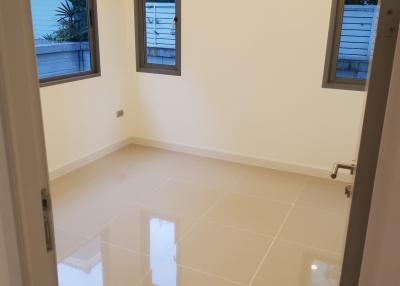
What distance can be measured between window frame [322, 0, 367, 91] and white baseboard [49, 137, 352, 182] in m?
0.86

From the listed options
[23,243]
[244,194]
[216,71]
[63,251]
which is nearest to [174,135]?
[216,71]

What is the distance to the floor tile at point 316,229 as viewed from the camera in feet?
9.39

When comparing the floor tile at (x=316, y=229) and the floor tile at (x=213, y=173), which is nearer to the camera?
the floor tile at (x=316, y=229)

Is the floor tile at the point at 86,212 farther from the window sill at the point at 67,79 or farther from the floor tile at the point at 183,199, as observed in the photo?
the window sill at the point at 67,79

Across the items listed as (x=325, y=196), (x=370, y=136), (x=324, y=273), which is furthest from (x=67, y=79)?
(x=370, y=136)

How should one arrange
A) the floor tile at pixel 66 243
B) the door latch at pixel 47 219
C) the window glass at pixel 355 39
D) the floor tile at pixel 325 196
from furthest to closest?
the window glass at pixel 355 39
the floor tile at pixel 325 196
the floor tile at pixel 66 243
the door latch at pixel 47 219

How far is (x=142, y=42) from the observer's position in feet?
15.0

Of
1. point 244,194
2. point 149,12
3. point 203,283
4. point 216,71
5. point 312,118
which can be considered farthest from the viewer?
point 149,12

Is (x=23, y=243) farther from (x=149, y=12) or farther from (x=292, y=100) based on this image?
(x=149, y=12)

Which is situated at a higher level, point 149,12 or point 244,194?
point 149,12

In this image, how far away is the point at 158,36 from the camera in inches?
178

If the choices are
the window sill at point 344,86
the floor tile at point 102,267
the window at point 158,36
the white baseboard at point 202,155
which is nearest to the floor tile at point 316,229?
the white baseboard at point 202,155

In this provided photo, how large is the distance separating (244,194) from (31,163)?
2.90 meters

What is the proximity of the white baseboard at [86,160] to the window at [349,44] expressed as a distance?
2442 mm
